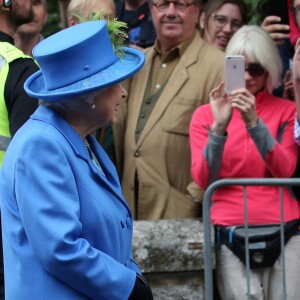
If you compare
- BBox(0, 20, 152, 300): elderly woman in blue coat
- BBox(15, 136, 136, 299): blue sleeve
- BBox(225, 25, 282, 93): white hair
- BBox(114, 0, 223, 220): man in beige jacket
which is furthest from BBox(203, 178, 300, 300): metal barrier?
BBox(15, 136, 136, 299): blue sleeve

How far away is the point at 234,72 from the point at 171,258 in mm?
1078

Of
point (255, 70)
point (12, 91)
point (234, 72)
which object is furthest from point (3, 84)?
point (255, 70)

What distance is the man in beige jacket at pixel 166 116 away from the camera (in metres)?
5.19

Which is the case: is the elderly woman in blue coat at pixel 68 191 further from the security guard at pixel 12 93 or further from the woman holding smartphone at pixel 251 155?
the woman holding smartphone at pixel 251 155

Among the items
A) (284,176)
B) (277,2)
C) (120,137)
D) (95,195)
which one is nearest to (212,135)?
(284,176)

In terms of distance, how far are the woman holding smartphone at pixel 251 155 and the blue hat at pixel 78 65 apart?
5.77 feet

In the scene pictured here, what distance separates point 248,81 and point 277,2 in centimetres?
84

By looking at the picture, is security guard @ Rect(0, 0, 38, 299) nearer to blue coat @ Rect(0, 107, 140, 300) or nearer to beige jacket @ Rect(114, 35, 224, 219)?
blue coat @ Rect(0, 107, 140, 300)

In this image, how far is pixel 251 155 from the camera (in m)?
4.78

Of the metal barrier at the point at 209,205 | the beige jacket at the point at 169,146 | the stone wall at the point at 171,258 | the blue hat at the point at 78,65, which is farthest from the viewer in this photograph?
the beige jacket at the point at 169,146

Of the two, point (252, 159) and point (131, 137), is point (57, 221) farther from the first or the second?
point (131, 137)

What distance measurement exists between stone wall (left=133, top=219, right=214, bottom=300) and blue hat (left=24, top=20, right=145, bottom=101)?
6.59 ft

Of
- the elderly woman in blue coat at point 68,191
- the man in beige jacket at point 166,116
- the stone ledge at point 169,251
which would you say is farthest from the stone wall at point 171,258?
the elderly woman in blue coat at point 68,191

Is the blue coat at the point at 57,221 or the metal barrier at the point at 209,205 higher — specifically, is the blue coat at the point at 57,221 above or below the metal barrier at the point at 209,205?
above
